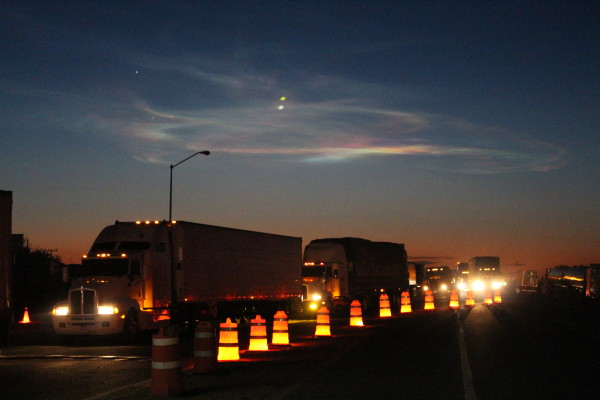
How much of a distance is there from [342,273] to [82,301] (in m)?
21.2

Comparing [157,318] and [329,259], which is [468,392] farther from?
[329,259]

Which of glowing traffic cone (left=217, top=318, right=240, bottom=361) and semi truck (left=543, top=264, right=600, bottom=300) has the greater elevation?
semi truck (left=543, top=264, right=600, bottom=300)

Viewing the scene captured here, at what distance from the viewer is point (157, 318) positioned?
27250mm

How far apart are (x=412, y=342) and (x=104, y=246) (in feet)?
35.0

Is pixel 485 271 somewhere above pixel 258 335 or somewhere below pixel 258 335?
above

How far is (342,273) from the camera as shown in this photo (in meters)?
44.9

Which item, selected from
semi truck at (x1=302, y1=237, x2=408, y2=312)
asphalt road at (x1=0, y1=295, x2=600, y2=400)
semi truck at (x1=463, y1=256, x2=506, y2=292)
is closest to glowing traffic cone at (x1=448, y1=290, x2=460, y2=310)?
semi truck at (x1=302, y1=237, x2=408, y2=312)

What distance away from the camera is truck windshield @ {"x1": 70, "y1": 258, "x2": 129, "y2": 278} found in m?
26.5

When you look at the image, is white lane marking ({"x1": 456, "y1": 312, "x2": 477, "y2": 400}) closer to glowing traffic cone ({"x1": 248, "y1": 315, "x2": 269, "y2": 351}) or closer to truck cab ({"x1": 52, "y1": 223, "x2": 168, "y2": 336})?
glowing traffic cone ({"x1": 248, "y1": 315, "x2": 269, "y2": 351})

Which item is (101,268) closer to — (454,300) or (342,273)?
(342,273)

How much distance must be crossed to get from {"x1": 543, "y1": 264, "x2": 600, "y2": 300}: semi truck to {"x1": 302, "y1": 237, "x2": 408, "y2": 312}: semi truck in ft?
53.9

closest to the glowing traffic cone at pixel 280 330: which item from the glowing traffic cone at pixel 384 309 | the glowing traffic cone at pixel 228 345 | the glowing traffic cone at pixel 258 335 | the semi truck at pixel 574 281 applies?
the glowing traffic cone at pixel 258 335

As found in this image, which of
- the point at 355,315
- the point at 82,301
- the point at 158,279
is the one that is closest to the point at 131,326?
the point at 82,301

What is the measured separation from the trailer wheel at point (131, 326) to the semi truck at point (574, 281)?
3935cm
